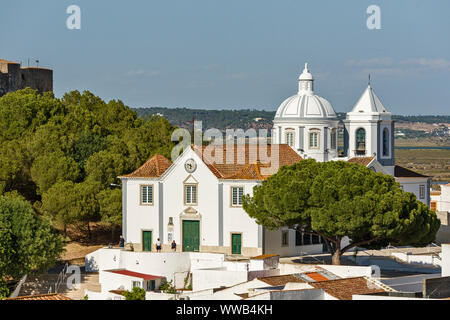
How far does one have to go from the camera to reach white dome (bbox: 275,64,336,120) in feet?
194

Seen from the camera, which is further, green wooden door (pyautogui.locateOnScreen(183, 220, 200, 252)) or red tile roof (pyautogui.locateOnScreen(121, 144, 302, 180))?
green wooden door (pyautogui.locateOnScreen(183, 220, 200, 252))

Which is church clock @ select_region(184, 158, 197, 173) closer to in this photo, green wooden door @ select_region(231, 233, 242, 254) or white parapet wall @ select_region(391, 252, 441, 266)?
green wooden door @ select_region(231, 233, 242, 254)

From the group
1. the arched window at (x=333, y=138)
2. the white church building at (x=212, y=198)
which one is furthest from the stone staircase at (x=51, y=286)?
the arched window at (x=333, y=138)

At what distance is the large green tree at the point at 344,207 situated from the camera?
45.2 m

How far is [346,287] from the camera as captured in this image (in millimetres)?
37719

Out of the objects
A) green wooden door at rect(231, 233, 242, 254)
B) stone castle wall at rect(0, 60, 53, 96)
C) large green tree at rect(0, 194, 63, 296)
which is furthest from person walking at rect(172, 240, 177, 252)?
stone castle wall at rect(0, 60, 53, 96)

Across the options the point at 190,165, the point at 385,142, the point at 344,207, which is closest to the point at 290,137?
the point at 385,142

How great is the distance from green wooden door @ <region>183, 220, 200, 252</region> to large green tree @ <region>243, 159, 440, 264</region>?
17.8 ft

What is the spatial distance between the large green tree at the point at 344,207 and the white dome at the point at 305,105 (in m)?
11.1

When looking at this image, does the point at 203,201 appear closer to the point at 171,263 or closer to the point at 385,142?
the point at 171,263

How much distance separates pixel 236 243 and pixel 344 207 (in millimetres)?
8358
